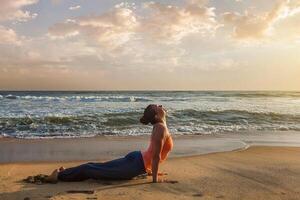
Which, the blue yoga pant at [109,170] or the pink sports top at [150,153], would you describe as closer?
the blue yoga pant at [109,170]

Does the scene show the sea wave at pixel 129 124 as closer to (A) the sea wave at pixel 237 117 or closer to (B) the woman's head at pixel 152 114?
(A) the sea wave at pixel 237 117

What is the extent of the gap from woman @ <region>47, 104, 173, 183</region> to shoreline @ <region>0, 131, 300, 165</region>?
112 inches

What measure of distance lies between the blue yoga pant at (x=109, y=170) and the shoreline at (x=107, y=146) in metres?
2.82


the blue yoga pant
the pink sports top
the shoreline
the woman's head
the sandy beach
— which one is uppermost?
the woman's head

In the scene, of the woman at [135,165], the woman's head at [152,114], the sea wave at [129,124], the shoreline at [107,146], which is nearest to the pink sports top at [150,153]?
the woman at [135,165]

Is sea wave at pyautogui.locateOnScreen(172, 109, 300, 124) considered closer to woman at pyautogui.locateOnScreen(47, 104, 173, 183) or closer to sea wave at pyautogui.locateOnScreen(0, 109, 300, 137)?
sea wave at pyautogui.locateOnScreen(0, 109, 300, 137)

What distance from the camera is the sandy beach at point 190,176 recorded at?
5379mm

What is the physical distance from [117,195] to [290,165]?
3.88 m

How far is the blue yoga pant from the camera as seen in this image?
19.9 ft

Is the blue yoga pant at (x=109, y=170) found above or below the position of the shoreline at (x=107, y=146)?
above

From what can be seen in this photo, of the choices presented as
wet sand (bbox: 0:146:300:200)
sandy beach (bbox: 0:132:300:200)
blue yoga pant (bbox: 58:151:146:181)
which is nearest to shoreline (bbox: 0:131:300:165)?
sandy beach (bbox: 0:132:300:200)

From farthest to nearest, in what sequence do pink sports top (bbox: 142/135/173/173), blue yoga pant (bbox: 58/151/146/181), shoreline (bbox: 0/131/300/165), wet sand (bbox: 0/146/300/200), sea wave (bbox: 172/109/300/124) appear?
1. sea wave (bbox: 172/109/300/124)
2. shoreline (bbox: 0/131/300/165)
3. pink sports top (bbox: 142/135/173/173)
4. blue yoga pant (bbox: 58/151/146/181)
5. wet sand (bbox: 0/146/300/200)

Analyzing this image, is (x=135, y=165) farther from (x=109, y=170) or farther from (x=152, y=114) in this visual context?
(x=152, y=114)

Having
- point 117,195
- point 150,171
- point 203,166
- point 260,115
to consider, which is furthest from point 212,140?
point 260,115
